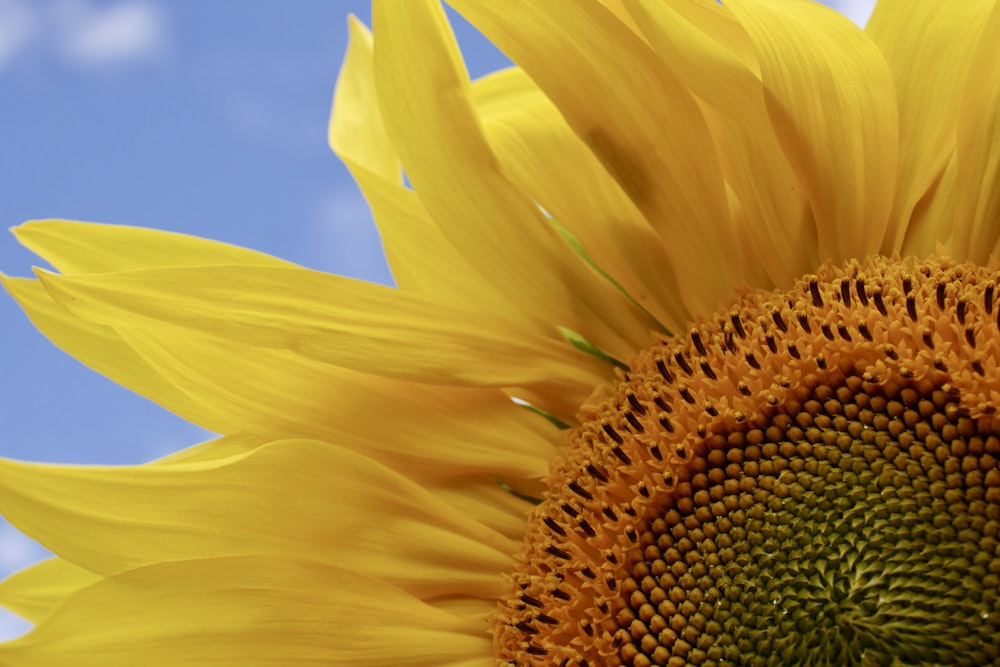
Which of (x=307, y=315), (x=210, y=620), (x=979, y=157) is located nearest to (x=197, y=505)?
(x=210, y=620)

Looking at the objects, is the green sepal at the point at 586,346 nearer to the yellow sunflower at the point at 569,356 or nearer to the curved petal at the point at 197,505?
the yellow sunflower at the point at 569,356

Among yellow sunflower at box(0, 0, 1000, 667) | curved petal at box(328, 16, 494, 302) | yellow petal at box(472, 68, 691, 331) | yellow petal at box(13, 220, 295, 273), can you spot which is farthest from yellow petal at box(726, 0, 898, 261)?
yellow petal at box(13, 220, 295, 273)

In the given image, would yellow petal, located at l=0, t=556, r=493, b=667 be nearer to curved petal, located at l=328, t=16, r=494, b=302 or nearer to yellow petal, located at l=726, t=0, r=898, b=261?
curved petal, located at l=328, t=16, r=494, b=302

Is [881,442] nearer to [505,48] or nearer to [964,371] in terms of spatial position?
[964,371]

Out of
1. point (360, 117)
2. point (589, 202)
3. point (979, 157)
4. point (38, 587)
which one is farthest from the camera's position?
point (360, 117)

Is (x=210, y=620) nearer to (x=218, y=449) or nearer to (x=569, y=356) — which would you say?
(x=218, y=449)

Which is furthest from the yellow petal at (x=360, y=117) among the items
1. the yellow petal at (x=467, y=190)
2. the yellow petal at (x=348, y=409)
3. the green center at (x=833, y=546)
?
the green center at (x=833, y=546)
